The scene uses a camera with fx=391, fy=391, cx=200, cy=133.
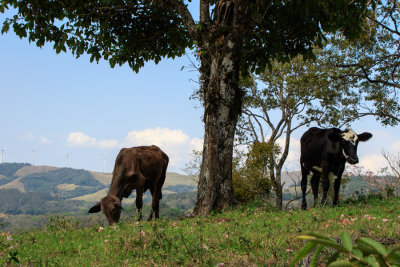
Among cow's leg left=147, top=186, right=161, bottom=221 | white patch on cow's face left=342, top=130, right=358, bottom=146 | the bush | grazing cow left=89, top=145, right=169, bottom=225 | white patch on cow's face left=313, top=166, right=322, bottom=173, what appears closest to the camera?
grazing cow left=89, top=145, right=169, bottom=225

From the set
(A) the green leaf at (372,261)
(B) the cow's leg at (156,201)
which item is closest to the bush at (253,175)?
(B) the cow's leg at (156,201)

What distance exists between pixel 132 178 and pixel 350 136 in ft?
28.2

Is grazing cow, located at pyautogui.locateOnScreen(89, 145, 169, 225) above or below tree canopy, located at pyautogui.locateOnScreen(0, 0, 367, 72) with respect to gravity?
below

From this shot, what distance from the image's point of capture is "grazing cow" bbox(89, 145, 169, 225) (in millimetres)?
13703

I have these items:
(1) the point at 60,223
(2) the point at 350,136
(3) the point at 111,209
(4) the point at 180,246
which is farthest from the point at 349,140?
(1) the point at 60,223

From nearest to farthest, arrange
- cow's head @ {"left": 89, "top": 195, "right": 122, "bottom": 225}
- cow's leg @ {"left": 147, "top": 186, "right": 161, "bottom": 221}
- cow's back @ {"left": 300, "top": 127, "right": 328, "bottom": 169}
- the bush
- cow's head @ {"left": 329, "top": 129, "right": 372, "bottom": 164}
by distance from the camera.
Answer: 1. cow's head @ {"left": 89, "top": 195, "right": 122, "bottom": 225}
2. cow's head @ {"left": 329, "top": 129, "right": 372, "bottom": 164}
3. cow's back @ {"left": 300, "top": 127, "right": 328, "bottom": 169}
4. cow's leg @ {"left": 147, "top": 186, "right": 161, "bottom": 221}
5. the bush

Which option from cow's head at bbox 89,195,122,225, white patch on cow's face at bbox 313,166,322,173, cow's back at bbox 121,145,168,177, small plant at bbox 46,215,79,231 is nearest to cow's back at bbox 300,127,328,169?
white patch on cow's face at bbox 313,166,322,173

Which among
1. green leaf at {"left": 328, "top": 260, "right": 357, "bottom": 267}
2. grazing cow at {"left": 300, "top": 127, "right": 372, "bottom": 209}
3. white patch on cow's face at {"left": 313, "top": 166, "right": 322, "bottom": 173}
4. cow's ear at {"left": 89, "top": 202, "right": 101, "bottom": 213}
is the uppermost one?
grazing cow at {"left": 300, "top": 127, "right": 372, "bottom": 209}

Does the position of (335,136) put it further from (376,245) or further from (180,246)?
(376,245)

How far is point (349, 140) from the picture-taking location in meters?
14.5

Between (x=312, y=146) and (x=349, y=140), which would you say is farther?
(x=312, y=146)

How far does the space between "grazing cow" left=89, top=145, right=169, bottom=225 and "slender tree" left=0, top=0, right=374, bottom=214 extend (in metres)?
2.96

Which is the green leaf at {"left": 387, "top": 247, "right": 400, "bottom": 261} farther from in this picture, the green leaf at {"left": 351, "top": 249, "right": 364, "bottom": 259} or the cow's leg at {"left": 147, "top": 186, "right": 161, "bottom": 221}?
the cow's leg at {"left": 147, "top": 186, "right": 161, "bottom": 221}

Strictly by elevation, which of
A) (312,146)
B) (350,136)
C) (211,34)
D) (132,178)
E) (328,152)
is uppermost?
(211,34)
